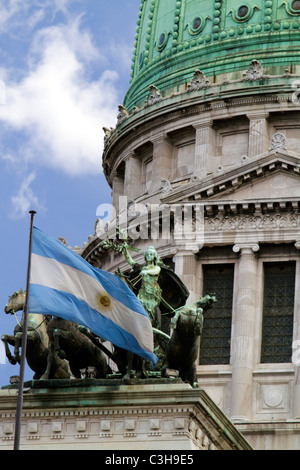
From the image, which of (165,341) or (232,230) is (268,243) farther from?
(165,341)

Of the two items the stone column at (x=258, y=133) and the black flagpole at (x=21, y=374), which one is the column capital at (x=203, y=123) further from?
the black flagpole at (x=21, y=374)

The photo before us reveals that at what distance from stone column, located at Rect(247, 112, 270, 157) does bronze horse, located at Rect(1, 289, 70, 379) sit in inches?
1111

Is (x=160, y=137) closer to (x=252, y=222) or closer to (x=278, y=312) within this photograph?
(x=252, y=222)

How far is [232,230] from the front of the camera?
70.6 metres

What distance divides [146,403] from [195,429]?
136 cm

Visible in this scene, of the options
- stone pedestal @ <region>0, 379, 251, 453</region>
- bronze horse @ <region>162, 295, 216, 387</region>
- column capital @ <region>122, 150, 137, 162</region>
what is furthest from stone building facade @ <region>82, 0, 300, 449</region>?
stone pedestal @ <region>0, 379, 251, 453</region>

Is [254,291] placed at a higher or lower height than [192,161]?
lower

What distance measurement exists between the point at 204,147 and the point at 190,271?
9565 millimetres

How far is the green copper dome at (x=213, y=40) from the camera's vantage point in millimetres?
80812

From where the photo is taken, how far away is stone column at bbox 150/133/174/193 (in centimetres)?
8050
